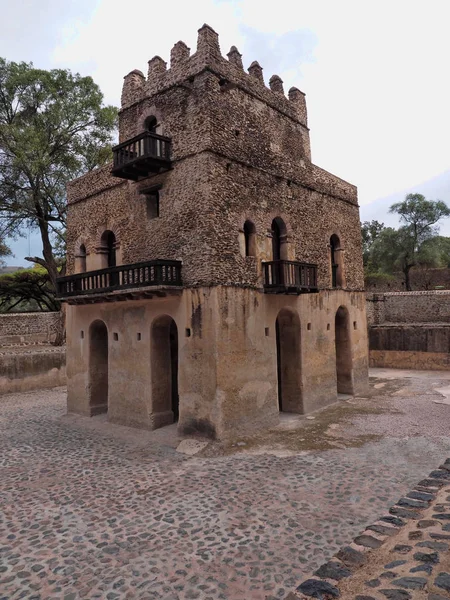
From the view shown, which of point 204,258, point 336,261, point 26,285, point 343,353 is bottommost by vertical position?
point 343,353

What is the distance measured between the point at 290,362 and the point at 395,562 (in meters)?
9.79

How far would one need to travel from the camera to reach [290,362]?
48.8 ft

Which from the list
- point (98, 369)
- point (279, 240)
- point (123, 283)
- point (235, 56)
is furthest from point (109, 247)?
point (235, 56)

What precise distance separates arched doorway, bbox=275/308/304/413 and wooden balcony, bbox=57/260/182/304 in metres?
4.71

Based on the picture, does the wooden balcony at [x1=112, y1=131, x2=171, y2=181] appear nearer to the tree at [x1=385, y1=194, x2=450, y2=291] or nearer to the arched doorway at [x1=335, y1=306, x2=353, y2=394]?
the arched doorway at [x1=335, y1=306, x2=353, y2=394]

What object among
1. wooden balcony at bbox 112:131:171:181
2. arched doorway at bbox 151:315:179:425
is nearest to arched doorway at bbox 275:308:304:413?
arched doorway at bbox 151:315:179:425

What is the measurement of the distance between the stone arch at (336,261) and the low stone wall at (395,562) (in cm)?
1129

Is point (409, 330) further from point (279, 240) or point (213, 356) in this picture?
point (213, 356)

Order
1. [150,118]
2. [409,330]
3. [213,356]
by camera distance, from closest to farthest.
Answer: [213,356] → [150,118] → [409,330]

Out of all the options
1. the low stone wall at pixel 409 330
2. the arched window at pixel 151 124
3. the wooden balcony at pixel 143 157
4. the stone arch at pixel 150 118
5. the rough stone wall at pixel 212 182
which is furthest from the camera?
the low stone wall at pixel 409 330

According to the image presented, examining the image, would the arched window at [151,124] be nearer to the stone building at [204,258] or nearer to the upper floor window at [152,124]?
the upper floor window at [152,124]

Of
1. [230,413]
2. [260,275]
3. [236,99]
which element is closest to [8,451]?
[230,413]

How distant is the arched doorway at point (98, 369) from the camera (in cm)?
1534

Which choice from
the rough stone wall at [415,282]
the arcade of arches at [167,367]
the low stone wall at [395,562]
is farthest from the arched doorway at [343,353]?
the rough stone wall at [415,282]
